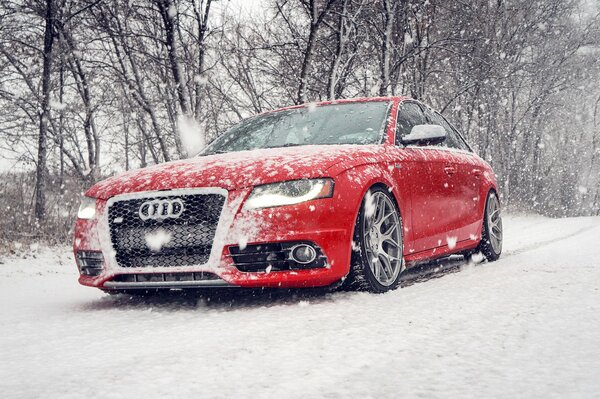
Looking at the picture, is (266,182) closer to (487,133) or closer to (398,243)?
(398,243)

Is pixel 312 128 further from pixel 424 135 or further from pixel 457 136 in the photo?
pixel 457 136

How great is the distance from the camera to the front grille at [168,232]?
3.64m

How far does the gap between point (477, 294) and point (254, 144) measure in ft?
7.08

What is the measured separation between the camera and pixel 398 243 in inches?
173

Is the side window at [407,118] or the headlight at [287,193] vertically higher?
the side window at [407,118]

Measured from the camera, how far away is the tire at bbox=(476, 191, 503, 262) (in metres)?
6.33

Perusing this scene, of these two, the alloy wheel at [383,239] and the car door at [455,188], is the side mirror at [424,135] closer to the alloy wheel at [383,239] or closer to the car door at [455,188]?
the car door at [455,188]

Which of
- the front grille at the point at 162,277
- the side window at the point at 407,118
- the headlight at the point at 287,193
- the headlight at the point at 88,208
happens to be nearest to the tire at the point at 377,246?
the headlight at the point at 287,193

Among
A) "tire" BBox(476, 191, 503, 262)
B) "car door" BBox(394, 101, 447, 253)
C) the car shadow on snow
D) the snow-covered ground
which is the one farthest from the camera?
"tire" BBox(476, 191, 503, 262)

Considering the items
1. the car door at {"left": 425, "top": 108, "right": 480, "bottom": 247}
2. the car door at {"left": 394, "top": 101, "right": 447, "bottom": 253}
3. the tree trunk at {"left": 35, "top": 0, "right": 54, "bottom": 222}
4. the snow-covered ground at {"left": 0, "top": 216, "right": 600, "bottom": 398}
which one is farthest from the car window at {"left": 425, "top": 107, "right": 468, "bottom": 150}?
the tree trunk at {"left": 35, "top": 0, "right": 54, "bottom": 222}

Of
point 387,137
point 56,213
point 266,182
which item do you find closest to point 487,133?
point 56,213

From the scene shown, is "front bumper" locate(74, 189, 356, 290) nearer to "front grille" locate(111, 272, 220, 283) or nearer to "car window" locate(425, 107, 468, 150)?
"front grille" locate(111, 272, 220, 283)

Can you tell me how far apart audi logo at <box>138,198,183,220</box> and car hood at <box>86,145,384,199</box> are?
0.09 metres

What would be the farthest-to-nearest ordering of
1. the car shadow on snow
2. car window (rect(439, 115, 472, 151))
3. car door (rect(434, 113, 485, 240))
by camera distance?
car window (rect(439, 115, 472, 151))
car door (rect(434, 113, 485, 240))
the car shadow on snow
